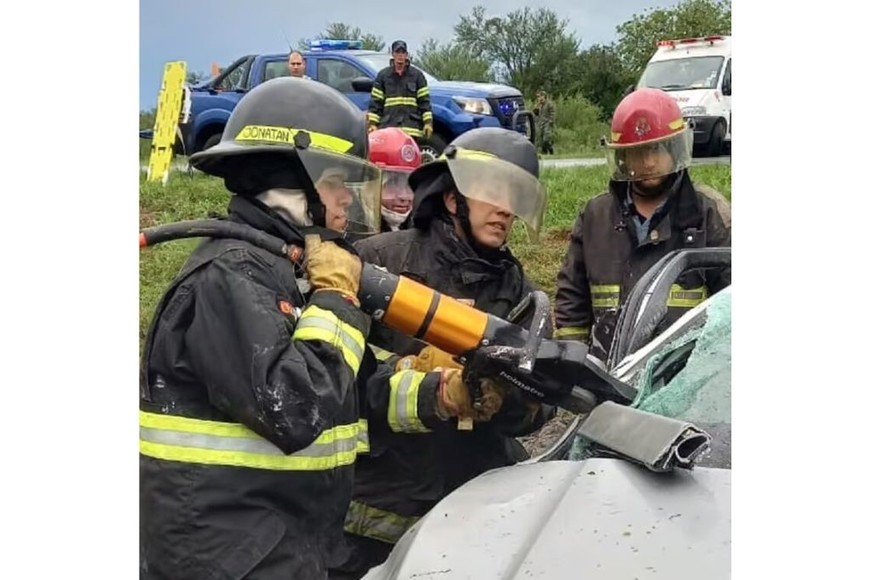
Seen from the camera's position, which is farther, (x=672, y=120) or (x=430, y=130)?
(x=430, y=130)

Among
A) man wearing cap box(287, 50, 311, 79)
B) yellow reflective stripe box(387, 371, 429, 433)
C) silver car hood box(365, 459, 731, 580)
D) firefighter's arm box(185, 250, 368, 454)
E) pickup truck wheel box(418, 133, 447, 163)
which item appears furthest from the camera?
pickup truck wheel box(418, 133, 447, 163)

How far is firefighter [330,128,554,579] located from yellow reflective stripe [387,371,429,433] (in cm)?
6

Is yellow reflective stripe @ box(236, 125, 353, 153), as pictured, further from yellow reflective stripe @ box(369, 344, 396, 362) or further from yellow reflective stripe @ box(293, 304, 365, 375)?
yellow reflective stripe @ box(369, 344, 396, 362)

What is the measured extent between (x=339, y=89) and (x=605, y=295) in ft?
2.90

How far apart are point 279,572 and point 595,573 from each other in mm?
485

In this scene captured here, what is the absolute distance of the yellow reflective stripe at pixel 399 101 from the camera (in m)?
2.67

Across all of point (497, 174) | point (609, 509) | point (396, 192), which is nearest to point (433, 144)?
point (396, 192)

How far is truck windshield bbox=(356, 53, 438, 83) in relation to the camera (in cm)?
203

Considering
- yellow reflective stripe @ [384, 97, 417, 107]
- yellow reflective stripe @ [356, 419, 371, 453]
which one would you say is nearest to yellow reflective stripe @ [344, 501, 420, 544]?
yellow reflective stripe @ [356, 419, 371, 453]

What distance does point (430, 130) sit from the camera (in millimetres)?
3029

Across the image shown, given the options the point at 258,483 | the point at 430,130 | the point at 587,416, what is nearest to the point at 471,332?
the point at 587,416

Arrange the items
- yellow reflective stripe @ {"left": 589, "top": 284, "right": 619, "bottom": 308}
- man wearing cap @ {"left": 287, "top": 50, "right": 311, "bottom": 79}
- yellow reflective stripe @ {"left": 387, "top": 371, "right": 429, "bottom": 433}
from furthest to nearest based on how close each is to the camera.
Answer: yellow reflective stripe @ {"left": 589, "top": 284, "right": 619, "bottom": 308} < yellow reflective stripe @ {"left": 387, "top": 371, "right": 429, "bottom": 433} < man wearing cap @ {"left": 287, "top": 50, "right": 311, "bottom": 79}

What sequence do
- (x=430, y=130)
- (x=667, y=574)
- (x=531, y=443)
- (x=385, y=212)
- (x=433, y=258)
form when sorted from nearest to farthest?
(x=667, y=574)
(x=433, y=258)
(x=531, y=443)
(x=385, y=212)
(x=430, y=130)
